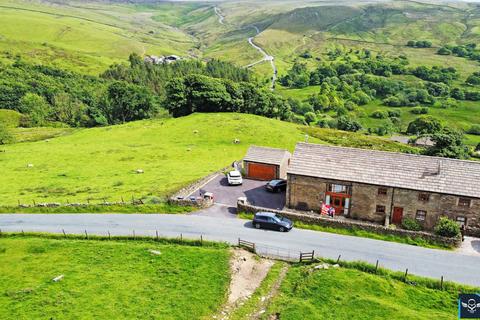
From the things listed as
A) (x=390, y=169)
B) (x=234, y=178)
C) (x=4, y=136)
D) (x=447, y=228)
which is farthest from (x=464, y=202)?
(x=4, y=136)

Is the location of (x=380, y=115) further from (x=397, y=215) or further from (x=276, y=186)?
(x=397, y=215)

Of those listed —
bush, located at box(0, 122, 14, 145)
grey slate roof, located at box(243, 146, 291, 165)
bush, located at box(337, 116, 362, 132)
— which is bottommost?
bush, located at box(337, 116, 362, 132)

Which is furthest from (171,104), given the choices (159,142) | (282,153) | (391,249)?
(391,249)

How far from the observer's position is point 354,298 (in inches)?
1273

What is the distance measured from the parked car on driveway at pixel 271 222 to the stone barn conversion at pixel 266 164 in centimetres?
1704

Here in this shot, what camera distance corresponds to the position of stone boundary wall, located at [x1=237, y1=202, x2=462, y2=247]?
41094 millimetres

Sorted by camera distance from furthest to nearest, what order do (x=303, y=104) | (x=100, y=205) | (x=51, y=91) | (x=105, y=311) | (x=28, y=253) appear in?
(x=303, y=104)
(x=51, y=91)
(x=100, y=205)
(x=28, y=253)
(x=105, y=311)

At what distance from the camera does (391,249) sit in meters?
40.2

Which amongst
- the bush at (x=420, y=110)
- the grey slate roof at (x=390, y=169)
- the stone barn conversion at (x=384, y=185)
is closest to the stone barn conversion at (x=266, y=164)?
the grey slate roof at (x=390, y=169)

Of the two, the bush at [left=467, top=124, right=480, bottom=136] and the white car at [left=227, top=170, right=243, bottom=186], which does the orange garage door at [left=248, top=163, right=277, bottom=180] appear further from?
the bush at [left=467, top=124, right=480, bottom=136]

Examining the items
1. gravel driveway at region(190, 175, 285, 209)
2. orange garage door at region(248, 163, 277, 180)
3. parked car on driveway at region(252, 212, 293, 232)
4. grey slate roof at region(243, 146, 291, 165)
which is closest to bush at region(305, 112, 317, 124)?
grey slate roof at region(243, 146, 291, 165)

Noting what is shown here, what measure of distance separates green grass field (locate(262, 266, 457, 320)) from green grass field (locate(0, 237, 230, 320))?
19.4 feet

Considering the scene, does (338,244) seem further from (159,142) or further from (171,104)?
(171,104)

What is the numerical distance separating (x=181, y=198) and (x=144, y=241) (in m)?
10.5
